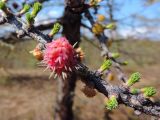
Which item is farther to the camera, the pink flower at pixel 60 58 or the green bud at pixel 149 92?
the green bud at pixel 149 92

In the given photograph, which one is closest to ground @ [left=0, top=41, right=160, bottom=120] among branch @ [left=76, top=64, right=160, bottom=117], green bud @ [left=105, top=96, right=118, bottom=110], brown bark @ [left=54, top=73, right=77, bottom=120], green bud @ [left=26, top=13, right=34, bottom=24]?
brown bark @ [left=54, top=73, right=77, bottom=120]

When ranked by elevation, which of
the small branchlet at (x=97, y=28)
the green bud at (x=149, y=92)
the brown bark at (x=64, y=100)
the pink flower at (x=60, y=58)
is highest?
the pink flower at (x=60, y=58)

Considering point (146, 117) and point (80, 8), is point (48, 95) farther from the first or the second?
point (146, 117)

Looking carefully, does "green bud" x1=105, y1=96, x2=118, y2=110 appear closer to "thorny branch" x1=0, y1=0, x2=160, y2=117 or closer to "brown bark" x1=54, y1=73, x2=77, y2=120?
"thorny branch" x1=0, y1=0, x2=160, y2=117

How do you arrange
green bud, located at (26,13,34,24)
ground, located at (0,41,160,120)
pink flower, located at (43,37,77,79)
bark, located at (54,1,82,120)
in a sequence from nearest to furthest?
1. pink flower, located at (43,37,77,79)
2. green bud, located at (26,13,34,24)
3. bark, located at (54,1,82,120)
4. ground, located at (0,41,160,120)

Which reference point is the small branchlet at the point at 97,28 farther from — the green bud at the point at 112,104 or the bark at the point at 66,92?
the green bud at the point at 112,104

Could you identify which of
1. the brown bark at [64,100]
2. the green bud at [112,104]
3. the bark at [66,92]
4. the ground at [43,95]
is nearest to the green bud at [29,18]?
the green bud at [112,104]
